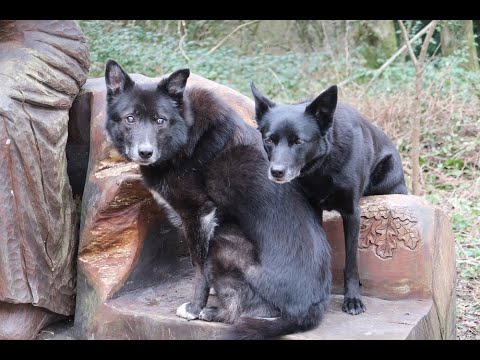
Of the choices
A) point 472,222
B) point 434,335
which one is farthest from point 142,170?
point 472,222

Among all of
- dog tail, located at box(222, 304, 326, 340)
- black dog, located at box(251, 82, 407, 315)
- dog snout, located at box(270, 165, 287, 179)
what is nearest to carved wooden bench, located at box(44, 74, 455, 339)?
dog tail, located at box(222, 304, 326, 340)

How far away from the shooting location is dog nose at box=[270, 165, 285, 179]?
13.1ft

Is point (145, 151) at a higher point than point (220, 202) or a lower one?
higher

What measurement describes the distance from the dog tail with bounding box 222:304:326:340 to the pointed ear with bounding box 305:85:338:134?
1170mm

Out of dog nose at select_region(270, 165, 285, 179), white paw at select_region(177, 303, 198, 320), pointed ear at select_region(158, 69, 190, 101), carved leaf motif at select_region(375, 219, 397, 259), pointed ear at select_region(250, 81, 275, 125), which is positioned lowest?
white paw at select_region(177, 303, 198, 320)

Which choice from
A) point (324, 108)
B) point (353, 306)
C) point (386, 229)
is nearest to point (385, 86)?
point (386, 229)

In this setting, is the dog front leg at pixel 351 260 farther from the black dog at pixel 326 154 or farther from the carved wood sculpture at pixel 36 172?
the carved wood sculpture at pixel 36 172

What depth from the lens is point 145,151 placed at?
163 inches

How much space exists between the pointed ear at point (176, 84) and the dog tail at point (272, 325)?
1.54 meters

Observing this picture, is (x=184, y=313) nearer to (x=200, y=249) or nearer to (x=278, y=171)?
(x=200, y=249)

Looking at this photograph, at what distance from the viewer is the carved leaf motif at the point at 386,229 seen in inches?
182

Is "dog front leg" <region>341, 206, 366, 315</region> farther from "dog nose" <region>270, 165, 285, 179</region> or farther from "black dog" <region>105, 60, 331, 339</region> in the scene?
"dog nose" <region>270, 165, 285, 179</region>

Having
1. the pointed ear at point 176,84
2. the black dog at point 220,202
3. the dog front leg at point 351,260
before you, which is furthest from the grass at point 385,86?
the pointed ear at point 176,84

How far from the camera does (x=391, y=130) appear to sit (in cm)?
923
